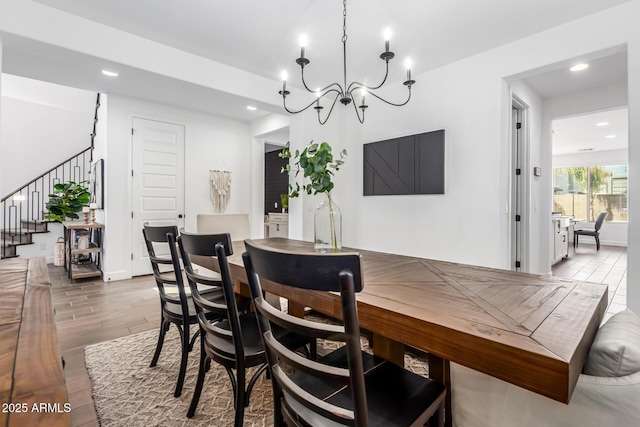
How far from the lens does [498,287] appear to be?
3.98 ft

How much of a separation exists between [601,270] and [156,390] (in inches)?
249

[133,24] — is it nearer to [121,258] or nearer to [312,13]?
[312,13]

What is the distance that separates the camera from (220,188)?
208 inches

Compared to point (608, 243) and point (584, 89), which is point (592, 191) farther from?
point (584, 89)

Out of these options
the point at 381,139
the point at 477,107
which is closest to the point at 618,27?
the point at 477,107

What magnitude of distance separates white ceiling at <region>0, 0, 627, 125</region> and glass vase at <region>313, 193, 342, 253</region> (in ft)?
5.16

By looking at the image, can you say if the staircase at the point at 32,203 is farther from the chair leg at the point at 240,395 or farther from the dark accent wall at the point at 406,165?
the chair leg at the point at 240,395

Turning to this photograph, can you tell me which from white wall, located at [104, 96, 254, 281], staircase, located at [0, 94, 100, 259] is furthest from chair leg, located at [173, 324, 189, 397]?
staircase, located at [0, 94, 100, 259]

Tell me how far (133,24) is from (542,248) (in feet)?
17.9

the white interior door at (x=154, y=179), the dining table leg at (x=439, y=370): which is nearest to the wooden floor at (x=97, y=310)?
the white interior door at (x=154, y=179)

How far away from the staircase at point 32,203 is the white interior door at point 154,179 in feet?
5.09

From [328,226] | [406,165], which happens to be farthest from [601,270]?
[328,226]

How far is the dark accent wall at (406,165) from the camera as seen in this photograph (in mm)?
3322

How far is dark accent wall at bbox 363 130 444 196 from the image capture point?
332 centimetres
